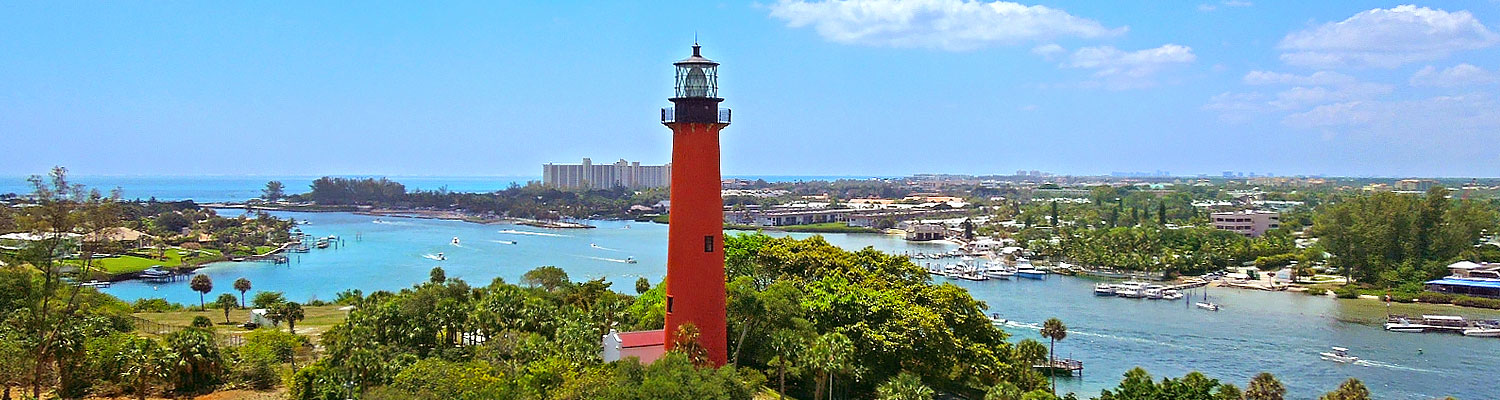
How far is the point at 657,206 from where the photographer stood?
478 ft

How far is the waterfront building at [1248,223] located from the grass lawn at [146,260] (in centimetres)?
8325

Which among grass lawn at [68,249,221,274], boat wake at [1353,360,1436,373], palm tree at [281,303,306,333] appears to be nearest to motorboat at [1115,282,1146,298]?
boat wake at [1353,360,1436,373]

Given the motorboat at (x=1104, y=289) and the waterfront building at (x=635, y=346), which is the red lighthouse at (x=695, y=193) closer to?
the waterfront building at (x=635, y=346)

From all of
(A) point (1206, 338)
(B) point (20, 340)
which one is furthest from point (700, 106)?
(A) point (1206, 338)

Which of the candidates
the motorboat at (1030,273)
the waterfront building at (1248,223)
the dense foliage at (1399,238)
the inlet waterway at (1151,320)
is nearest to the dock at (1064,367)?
the inlet waterway at (1151,320)

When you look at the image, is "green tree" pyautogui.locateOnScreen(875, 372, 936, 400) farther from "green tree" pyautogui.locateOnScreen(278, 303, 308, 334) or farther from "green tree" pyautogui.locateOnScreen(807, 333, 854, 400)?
"green tree" pyautogui.locateOnScreen(278, 303, 308, 334)

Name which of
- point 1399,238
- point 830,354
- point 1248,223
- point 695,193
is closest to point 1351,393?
point 830,354

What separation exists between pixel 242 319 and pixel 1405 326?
4520cm

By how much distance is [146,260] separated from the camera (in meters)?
65.9

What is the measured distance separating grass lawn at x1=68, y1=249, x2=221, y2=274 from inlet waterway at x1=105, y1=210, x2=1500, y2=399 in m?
2.03

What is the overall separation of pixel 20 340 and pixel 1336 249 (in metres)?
62.0

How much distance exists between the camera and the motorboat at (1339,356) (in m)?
31.4

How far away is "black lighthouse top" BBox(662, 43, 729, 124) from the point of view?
15461 millimetres

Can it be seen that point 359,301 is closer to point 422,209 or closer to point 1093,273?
point 1093,273
